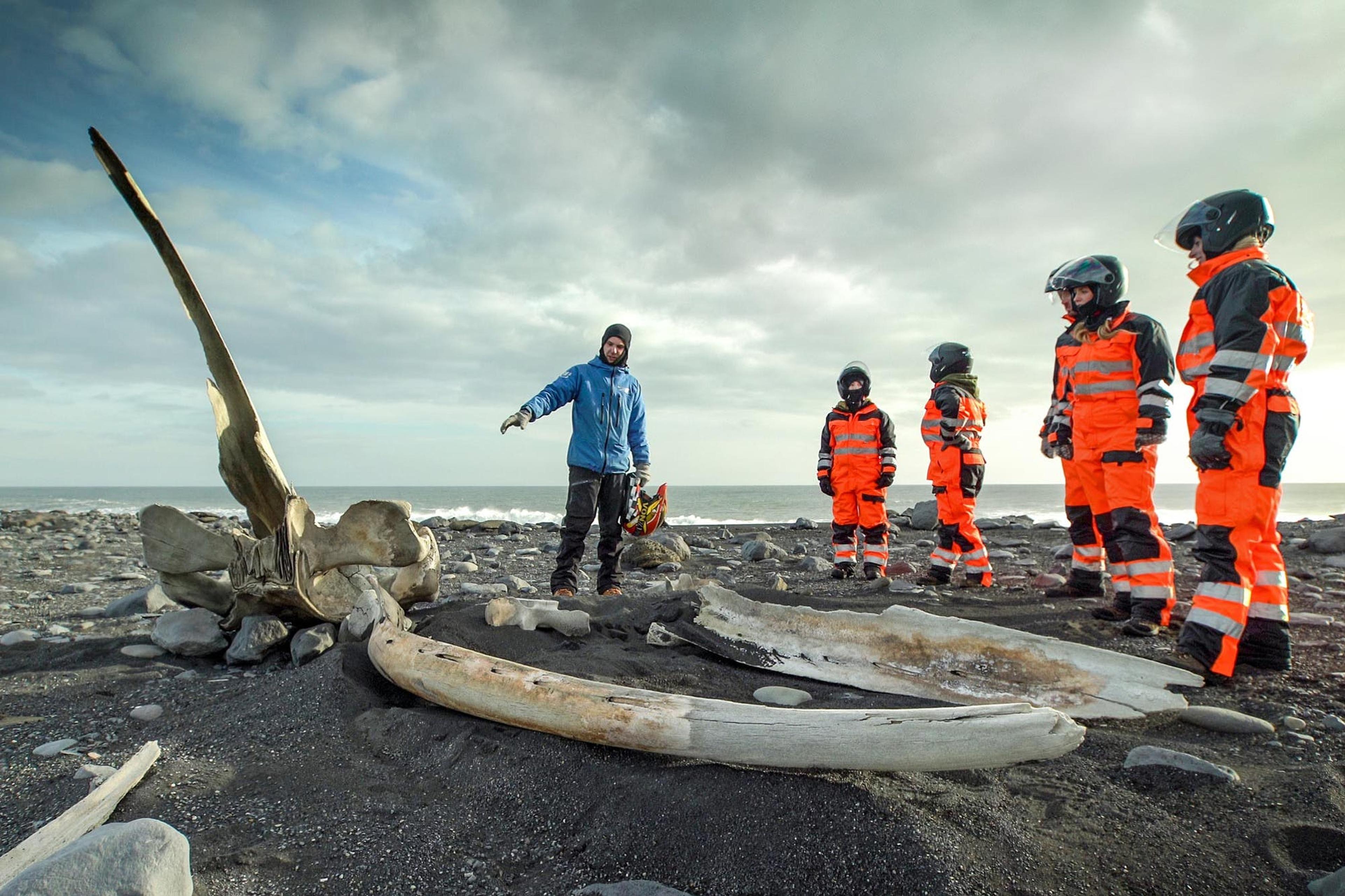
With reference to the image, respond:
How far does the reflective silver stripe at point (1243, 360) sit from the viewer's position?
11.1 feet

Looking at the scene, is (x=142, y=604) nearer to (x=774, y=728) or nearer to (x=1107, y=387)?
(x=774, y=728)

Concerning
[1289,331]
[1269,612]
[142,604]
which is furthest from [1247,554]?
[142,604]

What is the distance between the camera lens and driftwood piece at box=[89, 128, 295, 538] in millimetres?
3406

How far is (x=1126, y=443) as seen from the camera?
4.62m

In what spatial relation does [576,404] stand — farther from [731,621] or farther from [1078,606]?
[1078,606]

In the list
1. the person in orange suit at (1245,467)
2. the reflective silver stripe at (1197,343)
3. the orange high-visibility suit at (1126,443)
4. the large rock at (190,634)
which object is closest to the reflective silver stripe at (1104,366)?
the orange high-visibility suit at (1126,443)

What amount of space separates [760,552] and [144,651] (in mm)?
7360

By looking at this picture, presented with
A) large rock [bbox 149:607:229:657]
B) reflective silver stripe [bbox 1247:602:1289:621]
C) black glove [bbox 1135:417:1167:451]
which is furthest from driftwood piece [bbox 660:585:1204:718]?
large rock [bbox 149:607:229:657]

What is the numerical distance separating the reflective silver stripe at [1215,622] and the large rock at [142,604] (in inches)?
255

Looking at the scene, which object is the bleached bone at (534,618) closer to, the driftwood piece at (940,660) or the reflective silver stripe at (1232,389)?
the driftwood piece at (940,660)

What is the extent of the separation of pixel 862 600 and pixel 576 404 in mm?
2932

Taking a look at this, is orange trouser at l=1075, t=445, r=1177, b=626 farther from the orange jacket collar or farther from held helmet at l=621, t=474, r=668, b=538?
held helmet at l=621, t=474, r=668, b=538

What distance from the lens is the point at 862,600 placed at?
528cm

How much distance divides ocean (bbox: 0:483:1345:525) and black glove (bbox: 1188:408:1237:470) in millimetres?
18937
